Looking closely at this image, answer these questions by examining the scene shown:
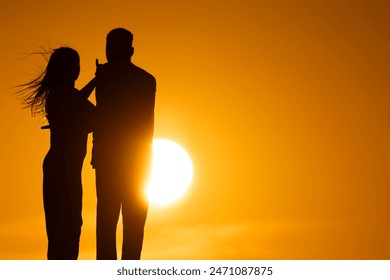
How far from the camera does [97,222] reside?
51.2 feet

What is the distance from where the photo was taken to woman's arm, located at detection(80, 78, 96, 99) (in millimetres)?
15664

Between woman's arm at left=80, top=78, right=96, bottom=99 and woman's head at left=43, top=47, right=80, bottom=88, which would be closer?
woman's head at left=43, top=47, right=80, bottom=88

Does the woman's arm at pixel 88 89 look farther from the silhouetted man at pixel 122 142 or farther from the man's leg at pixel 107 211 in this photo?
the man's leg at pixel 107 211

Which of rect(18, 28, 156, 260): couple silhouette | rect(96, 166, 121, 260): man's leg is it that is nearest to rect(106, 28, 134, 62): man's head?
rect(18, 28, 156, 260): couple silhouette

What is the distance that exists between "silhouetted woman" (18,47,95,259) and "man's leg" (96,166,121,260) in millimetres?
417

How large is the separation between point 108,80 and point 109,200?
8.02 feet

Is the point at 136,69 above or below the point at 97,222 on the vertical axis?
above

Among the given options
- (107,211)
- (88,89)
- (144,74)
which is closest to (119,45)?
(144,74)

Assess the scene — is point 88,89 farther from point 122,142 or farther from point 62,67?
point 122,142

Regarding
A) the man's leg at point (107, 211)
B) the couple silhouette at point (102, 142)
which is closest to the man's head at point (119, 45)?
the couple silhouette at point (102, 142)

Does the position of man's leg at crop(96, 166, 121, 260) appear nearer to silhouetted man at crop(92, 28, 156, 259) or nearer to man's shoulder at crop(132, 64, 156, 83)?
silhouetted man at crop(92, 28, 156, 259)

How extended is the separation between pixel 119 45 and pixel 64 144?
2314 mm
